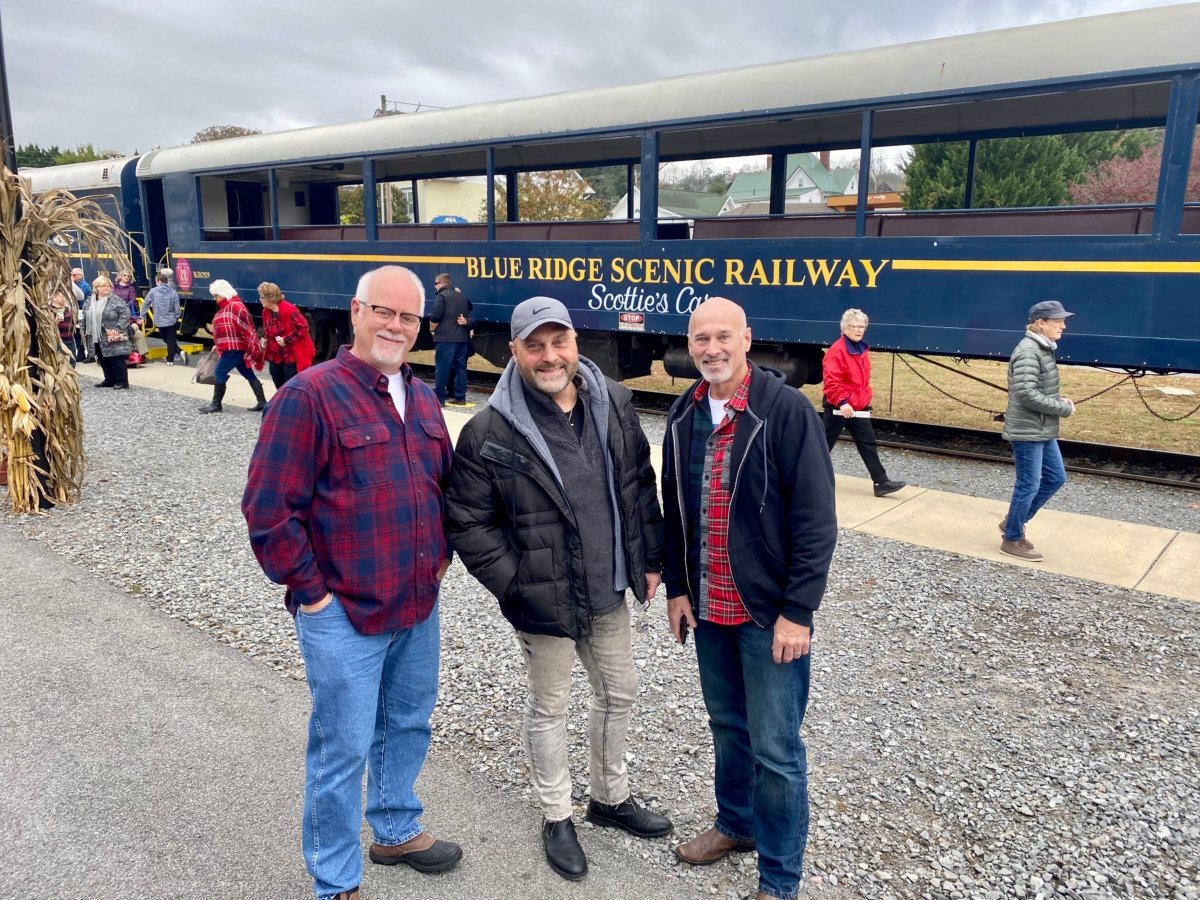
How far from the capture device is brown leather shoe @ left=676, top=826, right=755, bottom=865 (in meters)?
2.67

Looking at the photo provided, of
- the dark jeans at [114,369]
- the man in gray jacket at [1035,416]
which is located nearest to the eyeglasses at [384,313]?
the man in gray jacket at [1035,416]

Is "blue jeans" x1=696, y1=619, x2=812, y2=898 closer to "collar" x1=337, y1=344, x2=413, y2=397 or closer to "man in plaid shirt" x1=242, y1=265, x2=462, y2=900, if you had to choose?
"man in plaid shirt" x1=242, y1=265, x2=462, y2=900

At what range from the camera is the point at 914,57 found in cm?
725

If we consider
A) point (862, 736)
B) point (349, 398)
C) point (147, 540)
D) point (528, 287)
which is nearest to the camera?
point (349, 398)

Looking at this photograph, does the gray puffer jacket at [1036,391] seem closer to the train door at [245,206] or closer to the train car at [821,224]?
the train car at [821,224]

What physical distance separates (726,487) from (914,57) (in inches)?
251

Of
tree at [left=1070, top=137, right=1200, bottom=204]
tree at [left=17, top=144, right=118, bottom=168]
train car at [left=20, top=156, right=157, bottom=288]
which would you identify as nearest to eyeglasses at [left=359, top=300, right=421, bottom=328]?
train car at [left=20, top=156, right=157, bottom=288]

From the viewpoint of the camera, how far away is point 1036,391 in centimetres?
506

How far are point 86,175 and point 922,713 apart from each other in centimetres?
1814

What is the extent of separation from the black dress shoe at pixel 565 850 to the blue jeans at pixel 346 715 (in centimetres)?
54

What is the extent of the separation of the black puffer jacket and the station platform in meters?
3.84

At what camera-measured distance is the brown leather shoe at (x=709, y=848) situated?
8.75 ft

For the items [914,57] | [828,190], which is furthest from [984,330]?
[828,190]

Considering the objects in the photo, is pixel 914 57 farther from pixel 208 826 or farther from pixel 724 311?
pixel 208 826
